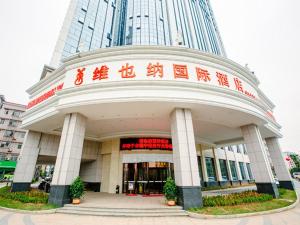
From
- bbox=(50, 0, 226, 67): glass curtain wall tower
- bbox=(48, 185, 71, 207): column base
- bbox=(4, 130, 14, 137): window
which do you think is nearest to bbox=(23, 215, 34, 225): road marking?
bbox=(48, 185, 71, 207): column base

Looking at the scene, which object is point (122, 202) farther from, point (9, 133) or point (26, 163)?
point (9, 133)

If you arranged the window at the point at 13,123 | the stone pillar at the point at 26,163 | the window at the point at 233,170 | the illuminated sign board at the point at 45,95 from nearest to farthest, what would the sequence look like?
A: the illuminated sign board at the point at 45,95
the stone pillar at the point at 26,163
the window at the point at 233,170
the window at the point at 13,123

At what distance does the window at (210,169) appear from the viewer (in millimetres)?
19562

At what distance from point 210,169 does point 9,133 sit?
126 feet

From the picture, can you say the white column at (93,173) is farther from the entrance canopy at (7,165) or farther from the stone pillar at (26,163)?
the entrance canopy at (7,165)

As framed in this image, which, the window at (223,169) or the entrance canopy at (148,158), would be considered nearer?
the entrance canopy at (148,158)

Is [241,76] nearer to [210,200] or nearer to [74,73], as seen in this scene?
[210,200]

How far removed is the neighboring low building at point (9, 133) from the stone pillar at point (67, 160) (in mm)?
31039

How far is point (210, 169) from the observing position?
20109mm

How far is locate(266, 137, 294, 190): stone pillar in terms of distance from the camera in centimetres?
1402

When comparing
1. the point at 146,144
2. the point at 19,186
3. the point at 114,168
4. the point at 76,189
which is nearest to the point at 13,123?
the point at 19,186

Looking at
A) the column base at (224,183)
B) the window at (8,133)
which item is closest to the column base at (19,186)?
the column base at (224,183)

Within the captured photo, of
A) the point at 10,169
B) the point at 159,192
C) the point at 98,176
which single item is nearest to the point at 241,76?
the point at 159,192

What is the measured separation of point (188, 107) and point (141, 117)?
3.26m
